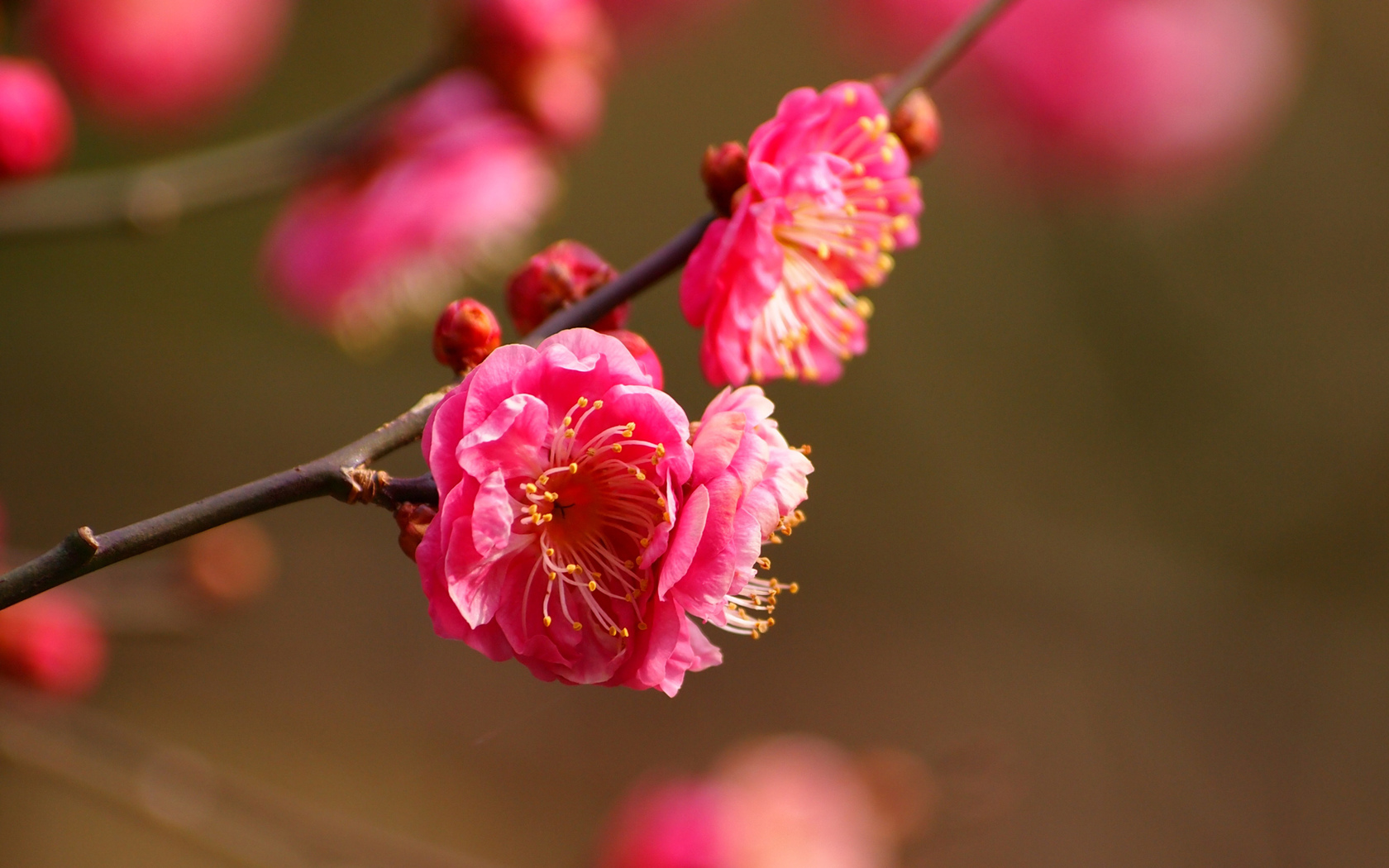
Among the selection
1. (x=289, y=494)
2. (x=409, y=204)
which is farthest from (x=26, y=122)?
(x=289, y=494)

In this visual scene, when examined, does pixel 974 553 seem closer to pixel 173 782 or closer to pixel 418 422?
pixel 173 782

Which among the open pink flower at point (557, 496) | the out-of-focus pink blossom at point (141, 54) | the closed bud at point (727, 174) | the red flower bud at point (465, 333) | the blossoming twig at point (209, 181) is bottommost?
the open pink flower at point (557, 496)

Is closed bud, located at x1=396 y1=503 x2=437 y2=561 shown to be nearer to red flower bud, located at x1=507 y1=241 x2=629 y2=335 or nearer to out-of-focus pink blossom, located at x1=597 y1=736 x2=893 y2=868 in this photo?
red flower bud, located at x1=507 y1=241 x2=629 y2=335

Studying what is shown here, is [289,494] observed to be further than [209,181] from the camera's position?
No

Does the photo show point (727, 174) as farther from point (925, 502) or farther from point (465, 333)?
point (925, 502)

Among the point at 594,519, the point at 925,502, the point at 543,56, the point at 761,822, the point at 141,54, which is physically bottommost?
the point at 761,822

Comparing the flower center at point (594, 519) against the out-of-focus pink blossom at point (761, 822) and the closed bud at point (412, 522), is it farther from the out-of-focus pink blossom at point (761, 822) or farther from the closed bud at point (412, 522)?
the out-of-focus pink blossom at point (761, 822)

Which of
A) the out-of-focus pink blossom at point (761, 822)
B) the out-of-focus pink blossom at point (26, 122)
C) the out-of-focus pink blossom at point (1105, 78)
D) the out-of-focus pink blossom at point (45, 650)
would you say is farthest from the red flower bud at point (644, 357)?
the out-of-focus pink blossom at point (1105, 78)
